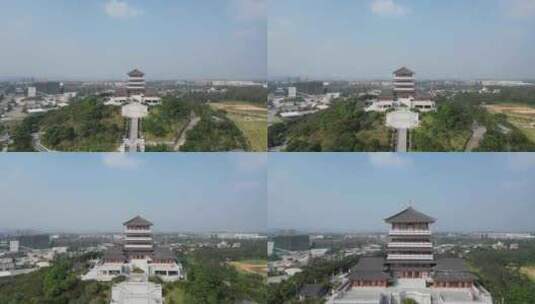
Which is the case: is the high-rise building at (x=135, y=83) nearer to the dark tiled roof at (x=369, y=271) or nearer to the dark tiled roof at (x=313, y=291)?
the dark tiled roof at (x=313, y=291)

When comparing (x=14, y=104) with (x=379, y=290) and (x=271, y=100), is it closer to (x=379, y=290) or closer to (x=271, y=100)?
(x=271, y=100)

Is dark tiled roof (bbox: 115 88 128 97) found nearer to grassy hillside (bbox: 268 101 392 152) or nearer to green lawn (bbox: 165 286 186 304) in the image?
grassy hillside (bbox: 268 101 392 152)

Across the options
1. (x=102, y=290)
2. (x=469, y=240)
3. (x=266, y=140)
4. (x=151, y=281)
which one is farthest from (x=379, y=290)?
(x=102, y=290)

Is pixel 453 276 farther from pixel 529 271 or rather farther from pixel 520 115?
pixel 520 115

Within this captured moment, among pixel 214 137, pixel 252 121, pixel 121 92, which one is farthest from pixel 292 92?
pixel 121 92

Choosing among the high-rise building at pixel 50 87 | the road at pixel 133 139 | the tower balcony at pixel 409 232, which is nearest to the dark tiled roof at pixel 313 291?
the tower balcony at pixel 409 232
